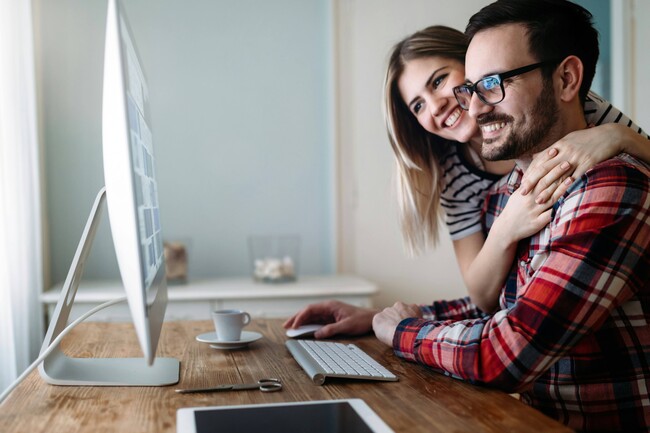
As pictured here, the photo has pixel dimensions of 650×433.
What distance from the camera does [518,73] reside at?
1.28 metres

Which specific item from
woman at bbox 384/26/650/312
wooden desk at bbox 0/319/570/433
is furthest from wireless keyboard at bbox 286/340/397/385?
woman at bbox 384/26/650/312

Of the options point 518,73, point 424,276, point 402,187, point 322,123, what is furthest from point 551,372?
point 322,123

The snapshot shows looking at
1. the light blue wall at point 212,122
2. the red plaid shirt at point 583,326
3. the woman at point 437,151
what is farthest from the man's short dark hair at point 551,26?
the light blue wall at point 212,122

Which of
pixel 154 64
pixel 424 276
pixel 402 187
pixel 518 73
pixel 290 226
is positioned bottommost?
pixel 424 276

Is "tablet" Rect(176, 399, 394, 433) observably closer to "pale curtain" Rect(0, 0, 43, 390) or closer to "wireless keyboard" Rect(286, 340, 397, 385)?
"wireless keyboard" Rect(286, 340, 397, 385)

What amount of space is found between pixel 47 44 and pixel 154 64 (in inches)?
18.9

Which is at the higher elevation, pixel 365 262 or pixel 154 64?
pixel 154 64

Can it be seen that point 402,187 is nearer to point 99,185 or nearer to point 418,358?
point 418,358

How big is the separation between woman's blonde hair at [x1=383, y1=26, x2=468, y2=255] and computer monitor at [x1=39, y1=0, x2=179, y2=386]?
0.84m

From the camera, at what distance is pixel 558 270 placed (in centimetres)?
106

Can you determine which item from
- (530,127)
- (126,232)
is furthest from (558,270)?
(126,232)

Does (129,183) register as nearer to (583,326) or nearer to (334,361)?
(334,361)

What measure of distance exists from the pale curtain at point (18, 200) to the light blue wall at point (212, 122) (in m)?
0.30

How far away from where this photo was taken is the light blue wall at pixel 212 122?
3094 millimetres
